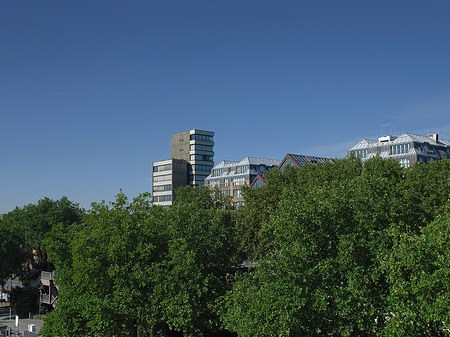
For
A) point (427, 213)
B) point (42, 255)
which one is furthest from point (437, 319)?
point (42, 255)

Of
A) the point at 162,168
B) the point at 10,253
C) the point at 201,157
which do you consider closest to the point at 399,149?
the point at 201,157

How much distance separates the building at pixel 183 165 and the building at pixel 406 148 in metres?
67.9

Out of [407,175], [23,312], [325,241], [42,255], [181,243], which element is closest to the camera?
[325,241]

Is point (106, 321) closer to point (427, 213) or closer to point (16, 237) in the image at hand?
point (427, 213)

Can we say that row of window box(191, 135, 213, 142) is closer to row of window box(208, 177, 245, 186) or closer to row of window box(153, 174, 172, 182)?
row of window box(153, 174, 172, 182)

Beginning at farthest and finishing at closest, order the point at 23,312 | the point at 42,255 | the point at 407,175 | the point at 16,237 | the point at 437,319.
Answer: the point at 42,255, the point at 16,237, the point at 23,312, the point at 407,175, the point at 437,319

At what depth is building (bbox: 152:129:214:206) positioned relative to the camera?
169 meters

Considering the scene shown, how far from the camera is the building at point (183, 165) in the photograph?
168875 millimetres

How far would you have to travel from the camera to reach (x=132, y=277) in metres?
38.1

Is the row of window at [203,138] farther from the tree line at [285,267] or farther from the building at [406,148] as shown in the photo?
the tree line at [285,267]

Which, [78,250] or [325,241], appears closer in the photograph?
[325,241]

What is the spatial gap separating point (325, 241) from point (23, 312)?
56.3 meters

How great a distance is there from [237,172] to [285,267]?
389 ft

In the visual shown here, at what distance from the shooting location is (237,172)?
489ft
